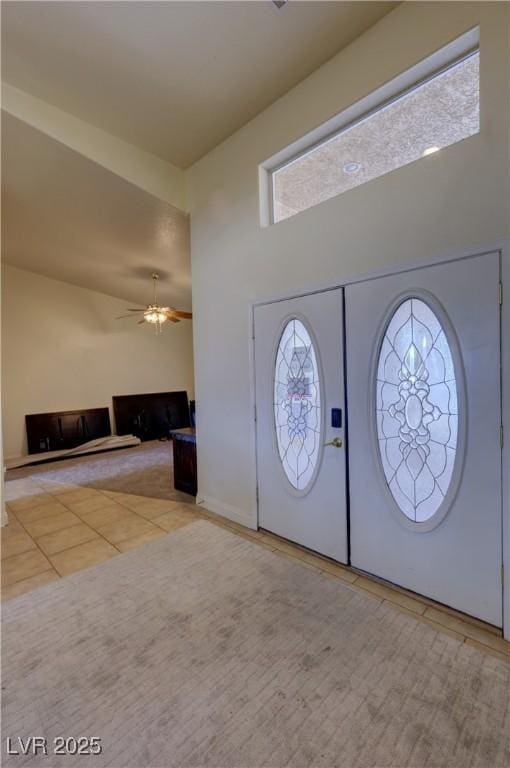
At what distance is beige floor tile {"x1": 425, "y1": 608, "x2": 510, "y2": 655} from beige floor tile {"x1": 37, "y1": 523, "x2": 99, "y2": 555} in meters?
2.74

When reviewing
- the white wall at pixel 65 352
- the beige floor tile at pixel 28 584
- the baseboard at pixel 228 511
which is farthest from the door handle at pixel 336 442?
the white wall at pixel 65 352

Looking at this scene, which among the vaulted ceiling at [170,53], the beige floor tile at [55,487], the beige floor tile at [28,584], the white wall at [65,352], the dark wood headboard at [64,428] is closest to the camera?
the vaulted ceiling at [170,53]

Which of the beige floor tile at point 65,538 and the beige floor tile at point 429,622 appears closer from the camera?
the beige floor tile at point 429,622

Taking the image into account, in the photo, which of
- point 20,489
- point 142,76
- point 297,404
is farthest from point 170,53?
point 20,489

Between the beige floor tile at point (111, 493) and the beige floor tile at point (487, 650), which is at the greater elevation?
the beige floor tile at point (487, 650)

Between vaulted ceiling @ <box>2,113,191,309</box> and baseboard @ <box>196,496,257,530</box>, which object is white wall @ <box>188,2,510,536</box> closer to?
baseboard @ <box>196,496,257,530</box>

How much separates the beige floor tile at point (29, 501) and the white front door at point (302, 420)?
2800 millimetres

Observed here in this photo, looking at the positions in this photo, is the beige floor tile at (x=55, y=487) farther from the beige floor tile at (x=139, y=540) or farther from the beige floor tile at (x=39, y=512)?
the beige floor tile at (x=139, y=540)

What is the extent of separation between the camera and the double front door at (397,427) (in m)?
1.85

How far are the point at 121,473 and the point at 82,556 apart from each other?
2375 millimetres

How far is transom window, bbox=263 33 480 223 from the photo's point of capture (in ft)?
6.46

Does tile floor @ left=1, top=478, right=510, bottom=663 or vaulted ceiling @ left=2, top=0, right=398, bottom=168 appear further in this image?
vaulted ceiling @ left=2, top=0, right=398, bottom=168

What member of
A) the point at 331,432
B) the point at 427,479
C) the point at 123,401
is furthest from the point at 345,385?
the point at 123,401

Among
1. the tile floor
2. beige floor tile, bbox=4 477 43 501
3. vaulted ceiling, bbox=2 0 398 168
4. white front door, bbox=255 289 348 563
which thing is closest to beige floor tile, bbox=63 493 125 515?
the tile floor
